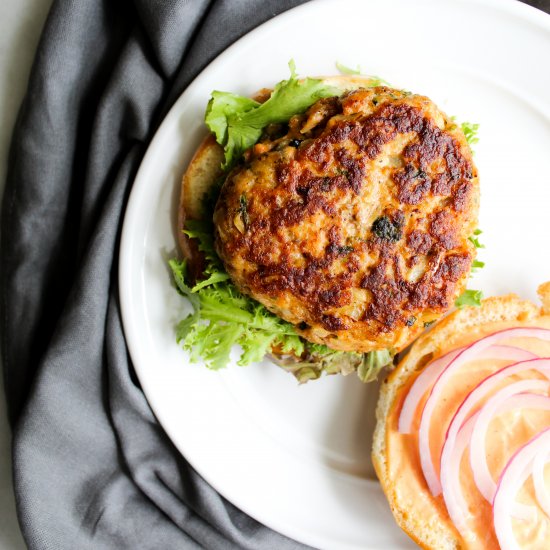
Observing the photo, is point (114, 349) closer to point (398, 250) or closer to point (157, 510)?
point (157, 510)

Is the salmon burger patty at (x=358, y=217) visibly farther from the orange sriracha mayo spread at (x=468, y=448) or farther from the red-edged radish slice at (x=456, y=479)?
the red-edged radish slice at (x=456, y=479)

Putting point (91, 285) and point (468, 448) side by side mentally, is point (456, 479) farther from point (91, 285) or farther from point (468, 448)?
point (91, 285)

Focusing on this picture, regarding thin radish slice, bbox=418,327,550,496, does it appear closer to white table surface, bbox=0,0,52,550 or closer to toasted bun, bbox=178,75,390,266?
toasted bun, bbox=178,75,390,266

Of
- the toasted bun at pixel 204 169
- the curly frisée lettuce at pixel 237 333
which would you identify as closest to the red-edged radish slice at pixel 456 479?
the curly frisée lettuce at pixel 237 333

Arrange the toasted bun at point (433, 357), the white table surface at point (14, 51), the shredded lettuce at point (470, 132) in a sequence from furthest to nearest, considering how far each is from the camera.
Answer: the white table surface at point (14, 51)
the toasted bun at point (433, 357)
the shredded lettuce at point (470, 132)

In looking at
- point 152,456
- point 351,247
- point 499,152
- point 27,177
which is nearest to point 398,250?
point 351,247

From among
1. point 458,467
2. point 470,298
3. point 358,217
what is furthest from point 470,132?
point 458,467
